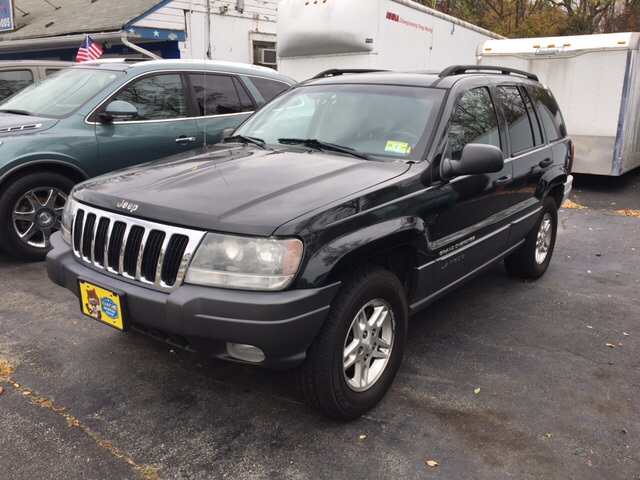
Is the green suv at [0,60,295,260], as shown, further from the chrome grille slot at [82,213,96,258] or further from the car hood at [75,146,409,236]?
the chrome grille slot at [82,213,96,258]

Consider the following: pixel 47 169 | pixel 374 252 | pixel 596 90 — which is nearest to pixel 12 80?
pixel 47 169

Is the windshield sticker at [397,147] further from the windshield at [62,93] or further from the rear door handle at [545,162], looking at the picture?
the windshield at [62,93]

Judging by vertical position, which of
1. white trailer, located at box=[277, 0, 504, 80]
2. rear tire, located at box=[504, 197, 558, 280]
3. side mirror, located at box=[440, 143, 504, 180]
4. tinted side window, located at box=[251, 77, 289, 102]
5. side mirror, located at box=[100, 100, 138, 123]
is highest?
white trailer, located at box=[277, 0, 504, 80]

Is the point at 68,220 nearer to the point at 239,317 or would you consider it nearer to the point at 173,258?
the point at 173,258

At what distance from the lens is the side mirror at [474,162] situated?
3219mm

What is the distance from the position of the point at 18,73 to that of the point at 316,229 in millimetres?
6904

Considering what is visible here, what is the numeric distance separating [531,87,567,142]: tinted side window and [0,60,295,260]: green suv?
10.3 feet

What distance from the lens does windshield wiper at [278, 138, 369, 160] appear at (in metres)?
3.41

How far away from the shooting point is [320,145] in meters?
3.56

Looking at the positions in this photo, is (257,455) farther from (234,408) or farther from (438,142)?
(438,142)

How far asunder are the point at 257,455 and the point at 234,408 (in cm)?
43

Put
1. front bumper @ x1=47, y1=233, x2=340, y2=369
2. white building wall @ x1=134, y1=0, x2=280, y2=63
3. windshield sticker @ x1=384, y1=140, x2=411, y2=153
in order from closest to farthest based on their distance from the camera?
front bumper @ x1=47, y1=233, x2=340, y2=369
windshield sticker @ x1=384, y1=140, x2=411, y2=153
white building wall @ x1=134, y1=0, x2=280, y2=63

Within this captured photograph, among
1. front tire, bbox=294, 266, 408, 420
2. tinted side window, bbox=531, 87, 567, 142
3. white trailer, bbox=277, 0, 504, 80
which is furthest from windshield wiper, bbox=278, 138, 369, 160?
white trailer, bbox=277, 0, 504, 80

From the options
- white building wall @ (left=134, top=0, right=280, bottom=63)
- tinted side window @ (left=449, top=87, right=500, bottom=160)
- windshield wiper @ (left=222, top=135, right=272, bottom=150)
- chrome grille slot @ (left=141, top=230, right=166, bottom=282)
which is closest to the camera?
chrome grille slot @ (left=141, top=230, right=166, bottom=282)
